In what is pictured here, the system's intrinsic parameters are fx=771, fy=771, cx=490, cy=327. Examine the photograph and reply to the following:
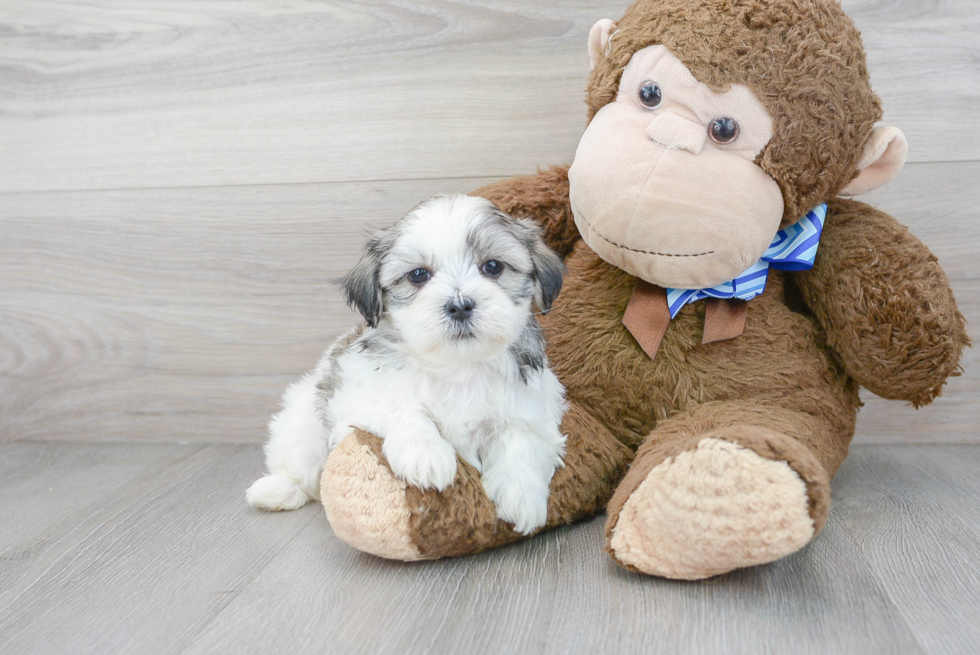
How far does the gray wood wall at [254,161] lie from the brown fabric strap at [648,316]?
0.61m

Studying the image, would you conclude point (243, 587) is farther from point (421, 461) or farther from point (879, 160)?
point (879, 160)

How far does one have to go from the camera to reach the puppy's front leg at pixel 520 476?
1400 mm

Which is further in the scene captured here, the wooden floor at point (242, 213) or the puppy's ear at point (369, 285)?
the wooden floor at point (242, 213)

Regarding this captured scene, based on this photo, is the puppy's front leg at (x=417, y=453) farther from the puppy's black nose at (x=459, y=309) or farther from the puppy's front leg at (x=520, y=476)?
the puppy's black nose at (x=459, y=309)

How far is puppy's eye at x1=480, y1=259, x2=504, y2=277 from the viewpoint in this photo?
143 cm

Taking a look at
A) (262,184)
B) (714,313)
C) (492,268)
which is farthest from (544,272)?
(262,184)

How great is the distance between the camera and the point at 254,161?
2.18m

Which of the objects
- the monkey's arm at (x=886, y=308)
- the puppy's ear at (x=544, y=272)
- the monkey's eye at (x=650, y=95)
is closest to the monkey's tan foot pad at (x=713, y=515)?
the puppy's ear at (x=544, y=272)

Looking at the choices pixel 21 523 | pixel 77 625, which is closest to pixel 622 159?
pixel 77 625

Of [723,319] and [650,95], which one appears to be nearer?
[650,95]

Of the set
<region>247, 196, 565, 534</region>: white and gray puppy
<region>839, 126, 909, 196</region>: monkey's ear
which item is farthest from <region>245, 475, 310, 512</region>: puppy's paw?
<region>839, 126, 909, 196</region>: monkey's ear

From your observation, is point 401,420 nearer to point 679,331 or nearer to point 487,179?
point 679,331

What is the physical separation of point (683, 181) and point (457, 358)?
1.71ft


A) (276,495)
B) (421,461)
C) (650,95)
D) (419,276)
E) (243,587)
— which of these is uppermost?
(650,95)
